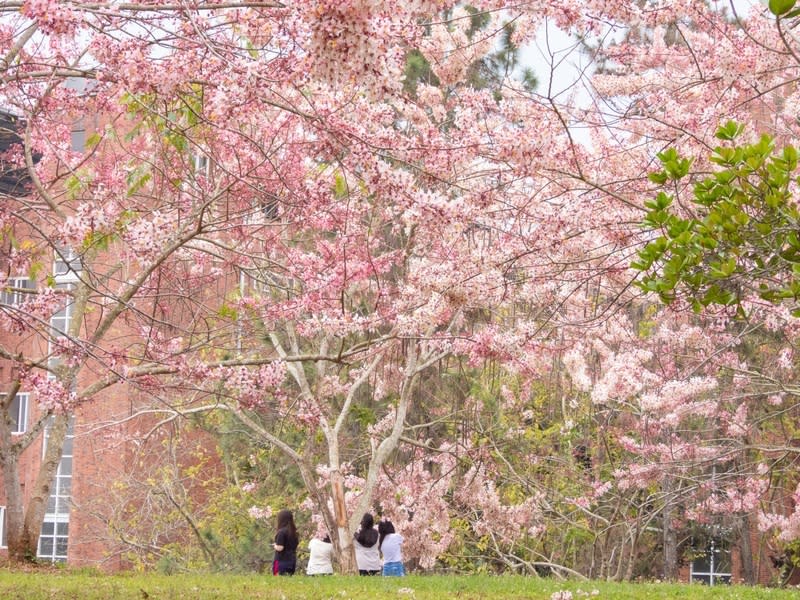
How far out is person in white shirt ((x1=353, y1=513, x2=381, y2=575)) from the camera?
41.0ft

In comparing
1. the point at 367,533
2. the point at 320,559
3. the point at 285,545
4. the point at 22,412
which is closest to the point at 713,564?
the point at 367,533

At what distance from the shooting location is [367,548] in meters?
12.7

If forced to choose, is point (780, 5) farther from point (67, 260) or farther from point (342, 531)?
point (342, 531)

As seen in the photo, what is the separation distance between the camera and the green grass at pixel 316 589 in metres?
7.57

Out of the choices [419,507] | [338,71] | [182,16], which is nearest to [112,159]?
[182,16]

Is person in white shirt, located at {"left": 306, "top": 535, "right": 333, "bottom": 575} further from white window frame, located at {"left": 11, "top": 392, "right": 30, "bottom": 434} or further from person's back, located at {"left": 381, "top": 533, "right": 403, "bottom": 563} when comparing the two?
white window frame, located at {"left": 11, "top": 392, "right": 30, "bottom": 434}

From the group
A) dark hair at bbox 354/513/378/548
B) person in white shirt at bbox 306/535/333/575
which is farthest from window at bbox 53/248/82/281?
dark hair at bbox 354/513/378/548

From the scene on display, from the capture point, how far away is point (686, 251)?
156 inches

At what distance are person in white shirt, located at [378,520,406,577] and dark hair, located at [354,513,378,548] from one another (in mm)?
261

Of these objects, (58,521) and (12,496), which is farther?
(58,521)

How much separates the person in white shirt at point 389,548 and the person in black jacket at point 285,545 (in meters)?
1.25

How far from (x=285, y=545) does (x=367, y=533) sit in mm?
1086

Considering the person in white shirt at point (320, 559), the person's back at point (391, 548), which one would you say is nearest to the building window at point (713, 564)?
the person's back at point (391, 548)

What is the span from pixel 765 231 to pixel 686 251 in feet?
1.03
